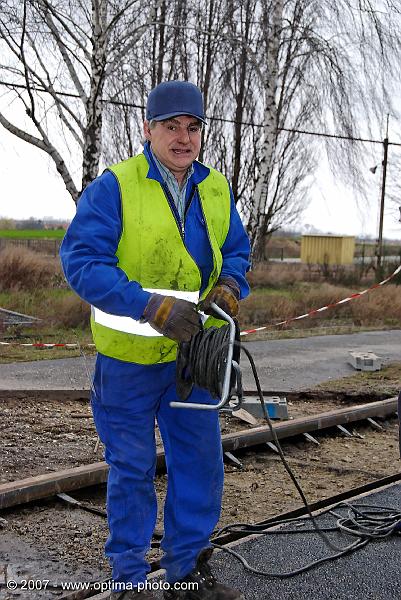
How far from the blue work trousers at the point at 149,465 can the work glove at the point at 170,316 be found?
0.27 m

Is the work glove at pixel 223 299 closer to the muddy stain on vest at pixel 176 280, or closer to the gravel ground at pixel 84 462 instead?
the muddy stain on vest at pixel 176 280

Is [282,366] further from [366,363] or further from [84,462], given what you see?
[84,462]

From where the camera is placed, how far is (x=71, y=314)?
44.6 ft

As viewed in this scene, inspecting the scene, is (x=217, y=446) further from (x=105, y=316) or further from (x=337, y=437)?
(x=337, y=437)

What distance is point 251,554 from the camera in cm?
392

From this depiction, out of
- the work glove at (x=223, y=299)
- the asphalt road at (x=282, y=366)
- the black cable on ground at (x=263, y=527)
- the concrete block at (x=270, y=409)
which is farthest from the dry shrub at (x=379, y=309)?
the work glove at (x=223, y=299)

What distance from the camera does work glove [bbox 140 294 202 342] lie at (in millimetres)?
3145

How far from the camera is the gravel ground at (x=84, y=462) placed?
3.96 metres

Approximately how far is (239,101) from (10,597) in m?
21.1

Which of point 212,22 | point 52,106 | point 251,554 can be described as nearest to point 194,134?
point 251,554

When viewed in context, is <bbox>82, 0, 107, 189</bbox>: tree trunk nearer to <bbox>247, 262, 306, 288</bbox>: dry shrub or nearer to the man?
<bbox>247, 262, 306, 288</bbox>: dry shrub

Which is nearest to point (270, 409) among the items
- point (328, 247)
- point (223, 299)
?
point (223, 299)

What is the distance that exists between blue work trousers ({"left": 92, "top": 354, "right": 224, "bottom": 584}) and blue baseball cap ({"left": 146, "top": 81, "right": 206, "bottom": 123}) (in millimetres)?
1099

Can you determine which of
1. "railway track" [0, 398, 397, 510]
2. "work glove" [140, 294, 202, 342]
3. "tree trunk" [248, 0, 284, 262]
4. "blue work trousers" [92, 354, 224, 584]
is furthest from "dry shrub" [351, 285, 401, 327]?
"work glove" [140, 294, 202, 342]
